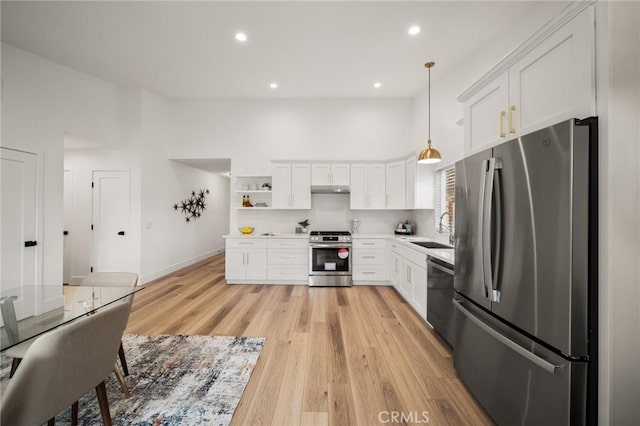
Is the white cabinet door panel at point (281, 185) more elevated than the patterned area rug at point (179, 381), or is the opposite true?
the white cabinet door panel at point (281, 185)

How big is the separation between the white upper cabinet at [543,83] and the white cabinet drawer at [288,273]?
344 cm

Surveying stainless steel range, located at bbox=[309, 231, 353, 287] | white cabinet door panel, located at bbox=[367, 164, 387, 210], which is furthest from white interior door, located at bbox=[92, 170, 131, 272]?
white cabinet door panel, located at bbox=[367, 164, 387, 210]

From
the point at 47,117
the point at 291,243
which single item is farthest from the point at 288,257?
the point at 47,117

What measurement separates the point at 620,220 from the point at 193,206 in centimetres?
665

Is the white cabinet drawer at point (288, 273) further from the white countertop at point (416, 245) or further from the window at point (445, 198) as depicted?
the window at point (445, 198)

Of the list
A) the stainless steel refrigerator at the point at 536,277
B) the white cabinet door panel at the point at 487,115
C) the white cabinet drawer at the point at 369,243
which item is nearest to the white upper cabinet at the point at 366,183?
the white cabinet drawer at the point at 369,243

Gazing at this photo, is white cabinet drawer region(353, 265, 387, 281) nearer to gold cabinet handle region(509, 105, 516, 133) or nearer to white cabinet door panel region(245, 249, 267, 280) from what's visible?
white cabinet door panel region(245, 249, 267, 280)

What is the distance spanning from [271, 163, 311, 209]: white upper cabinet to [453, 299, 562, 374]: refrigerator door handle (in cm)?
341

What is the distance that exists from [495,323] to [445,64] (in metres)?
3.65

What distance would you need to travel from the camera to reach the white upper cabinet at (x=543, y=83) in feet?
3.82

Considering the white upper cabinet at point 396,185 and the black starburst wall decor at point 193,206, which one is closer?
the white upper cabinet at point 396,185

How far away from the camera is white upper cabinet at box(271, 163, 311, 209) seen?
187 inches

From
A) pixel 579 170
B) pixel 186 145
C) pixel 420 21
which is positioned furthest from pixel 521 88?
pixel 186 145

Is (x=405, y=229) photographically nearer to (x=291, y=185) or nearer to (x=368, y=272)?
(x=368, y=272)
